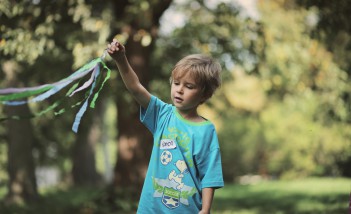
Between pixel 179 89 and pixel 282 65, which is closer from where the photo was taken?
pixel 179 89

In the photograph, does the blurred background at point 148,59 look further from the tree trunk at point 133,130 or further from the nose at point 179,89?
the nose at point 179,89

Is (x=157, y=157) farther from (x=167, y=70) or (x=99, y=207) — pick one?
(x=167, y=70)

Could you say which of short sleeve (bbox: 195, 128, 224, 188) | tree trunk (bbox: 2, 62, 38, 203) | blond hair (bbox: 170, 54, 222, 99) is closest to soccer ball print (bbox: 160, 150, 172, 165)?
short sleeve (bbox: 195, 128, 224, 188)

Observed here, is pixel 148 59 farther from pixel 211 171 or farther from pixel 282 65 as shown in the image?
pixel 211 171

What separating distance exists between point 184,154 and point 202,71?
46cm

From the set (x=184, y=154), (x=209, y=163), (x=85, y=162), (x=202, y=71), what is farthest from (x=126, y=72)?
(x=85, y=162)

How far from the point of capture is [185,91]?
3.31 metres

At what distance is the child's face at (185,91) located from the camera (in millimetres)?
3301

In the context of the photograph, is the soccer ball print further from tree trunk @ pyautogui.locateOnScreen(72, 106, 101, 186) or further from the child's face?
tree trunk @ pyautogui.locateOnScreen(72, 106, 101, 186)

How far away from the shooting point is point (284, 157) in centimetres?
2598

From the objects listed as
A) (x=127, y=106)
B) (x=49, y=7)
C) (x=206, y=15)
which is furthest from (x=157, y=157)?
(x=206, y=15)

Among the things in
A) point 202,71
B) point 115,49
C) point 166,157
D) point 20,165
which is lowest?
point 20,165

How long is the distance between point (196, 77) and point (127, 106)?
6.61 meters

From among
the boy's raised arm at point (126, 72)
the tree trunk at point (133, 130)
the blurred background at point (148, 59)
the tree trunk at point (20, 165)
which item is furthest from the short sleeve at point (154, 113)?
the tree trunk at point (20, 165)
